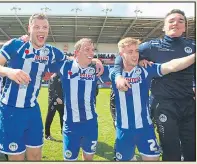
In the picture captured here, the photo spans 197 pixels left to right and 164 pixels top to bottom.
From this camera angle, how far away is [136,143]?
11.7 feet

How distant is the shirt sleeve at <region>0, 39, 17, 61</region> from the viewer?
3.50m

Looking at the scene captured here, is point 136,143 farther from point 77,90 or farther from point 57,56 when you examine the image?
point 57,56

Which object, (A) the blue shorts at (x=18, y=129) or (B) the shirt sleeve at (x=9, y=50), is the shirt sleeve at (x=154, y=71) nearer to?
(A) the blue shorts at (x=18, y=129)

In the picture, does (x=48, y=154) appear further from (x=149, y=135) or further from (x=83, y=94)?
(x=149, y=135)

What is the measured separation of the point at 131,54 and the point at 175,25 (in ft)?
2.01

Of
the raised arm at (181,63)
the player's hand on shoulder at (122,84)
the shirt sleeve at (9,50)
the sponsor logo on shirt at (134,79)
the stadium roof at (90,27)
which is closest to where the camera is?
the player's hand on shoulder at (122,84)

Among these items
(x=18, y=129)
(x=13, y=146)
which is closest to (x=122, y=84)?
(x=18, y=129)

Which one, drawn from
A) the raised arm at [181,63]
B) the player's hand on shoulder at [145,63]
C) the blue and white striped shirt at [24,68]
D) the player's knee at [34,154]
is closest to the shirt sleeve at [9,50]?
the blue and white striped shirt at [24,68]

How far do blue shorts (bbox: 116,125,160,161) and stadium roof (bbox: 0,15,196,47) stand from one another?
42.2ft

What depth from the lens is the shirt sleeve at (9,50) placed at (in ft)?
11.5

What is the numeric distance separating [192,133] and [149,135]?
0.49m

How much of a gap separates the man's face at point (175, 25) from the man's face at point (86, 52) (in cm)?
94

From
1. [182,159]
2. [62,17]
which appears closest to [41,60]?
[182,159]

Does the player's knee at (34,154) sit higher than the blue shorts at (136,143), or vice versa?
the blue shorts at (136,143)
